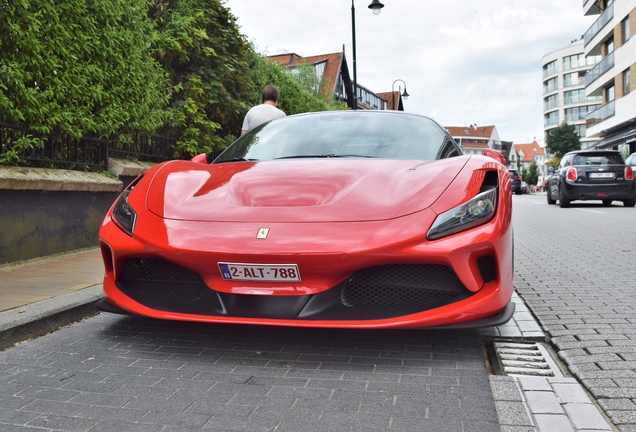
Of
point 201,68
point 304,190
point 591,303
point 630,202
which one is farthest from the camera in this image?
point 630,202

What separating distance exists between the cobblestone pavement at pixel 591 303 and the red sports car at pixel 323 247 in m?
0.45

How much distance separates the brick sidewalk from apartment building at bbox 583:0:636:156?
33.3 metres

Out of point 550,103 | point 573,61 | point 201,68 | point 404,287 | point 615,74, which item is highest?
point 573,61

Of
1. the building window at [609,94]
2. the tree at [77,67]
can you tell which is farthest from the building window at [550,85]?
the tree at [77,67]

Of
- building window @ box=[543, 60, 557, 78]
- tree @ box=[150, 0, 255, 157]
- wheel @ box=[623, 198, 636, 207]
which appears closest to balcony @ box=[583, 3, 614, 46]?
wheel @ box=[623, 198, 636, 207]

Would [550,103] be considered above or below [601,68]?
above

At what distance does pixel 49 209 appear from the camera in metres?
6.07

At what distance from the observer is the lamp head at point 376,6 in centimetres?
1794

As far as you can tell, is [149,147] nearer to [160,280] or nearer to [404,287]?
[160,280]

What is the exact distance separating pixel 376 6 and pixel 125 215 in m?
16.4

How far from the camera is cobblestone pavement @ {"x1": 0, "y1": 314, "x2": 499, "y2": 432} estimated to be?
209 cm

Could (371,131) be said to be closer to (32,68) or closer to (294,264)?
(294,264)

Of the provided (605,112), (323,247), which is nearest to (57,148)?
(323,247)

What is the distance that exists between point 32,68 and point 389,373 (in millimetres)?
4669
